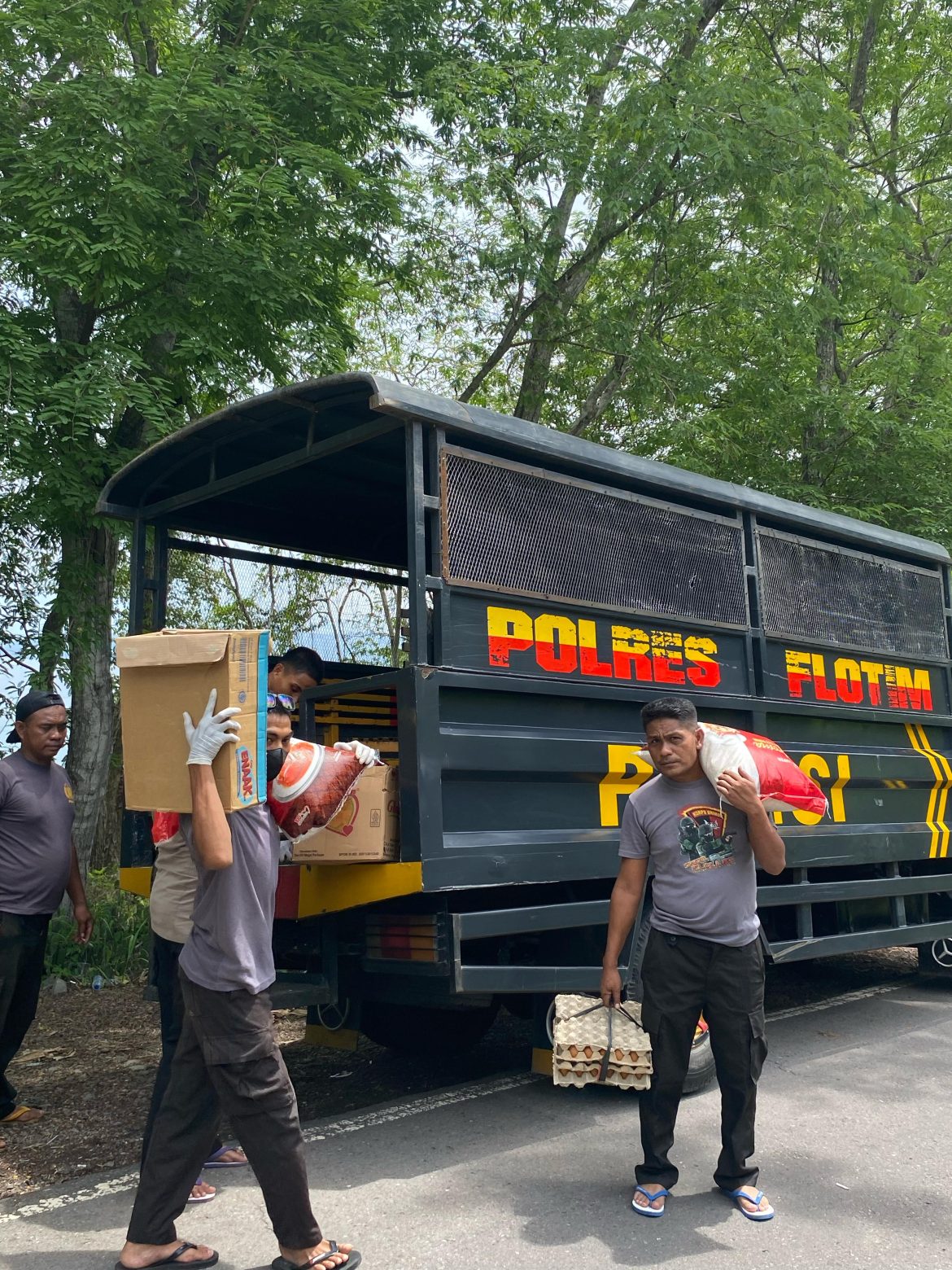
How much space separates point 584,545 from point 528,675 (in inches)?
29.3

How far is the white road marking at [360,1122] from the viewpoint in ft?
11.9

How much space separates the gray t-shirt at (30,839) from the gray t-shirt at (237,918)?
181cm

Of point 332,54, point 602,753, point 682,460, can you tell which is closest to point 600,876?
point 602,753

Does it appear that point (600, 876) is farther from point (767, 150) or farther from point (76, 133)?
point (767, 150)

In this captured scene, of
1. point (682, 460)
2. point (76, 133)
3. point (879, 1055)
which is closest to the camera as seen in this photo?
point (879, 1055)

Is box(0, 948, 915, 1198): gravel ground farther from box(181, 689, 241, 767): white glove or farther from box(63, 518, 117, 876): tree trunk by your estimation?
box(181, 689, 241, 767): white glove

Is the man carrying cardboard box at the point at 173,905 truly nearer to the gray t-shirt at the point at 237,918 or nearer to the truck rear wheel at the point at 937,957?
the gray t-shirt at the point at 237,918

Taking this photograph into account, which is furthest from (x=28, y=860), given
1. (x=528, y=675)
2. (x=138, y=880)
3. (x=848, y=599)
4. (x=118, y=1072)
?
(x=848, y=599)

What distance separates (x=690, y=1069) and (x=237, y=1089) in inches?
96.3

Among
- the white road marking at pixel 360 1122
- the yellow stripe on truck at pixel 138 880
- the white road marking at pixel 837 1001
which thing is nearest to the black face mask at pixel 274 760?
the white road marking at pixel 360 1122

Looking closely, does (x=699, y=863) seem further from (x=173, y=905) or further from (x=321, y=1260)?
(x=173, y=905)

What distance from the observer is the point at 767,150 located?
962cm

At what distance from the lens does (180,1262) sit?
311 cm

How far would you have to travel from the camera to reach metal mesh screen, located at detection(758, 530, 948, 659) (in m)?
6.09
